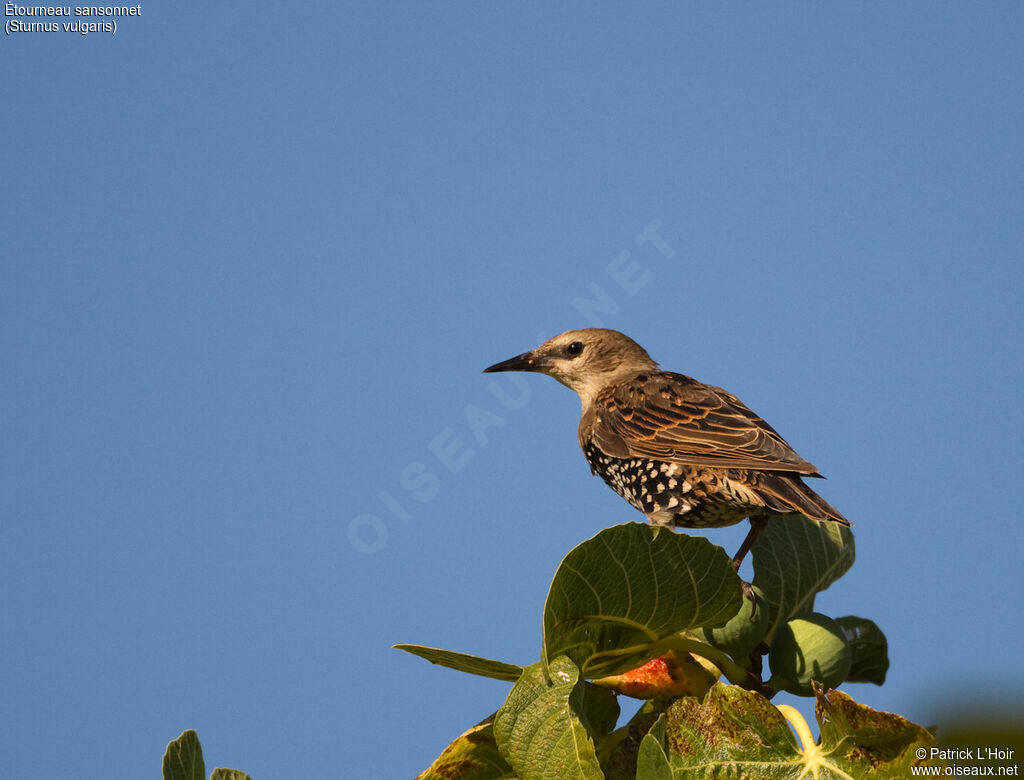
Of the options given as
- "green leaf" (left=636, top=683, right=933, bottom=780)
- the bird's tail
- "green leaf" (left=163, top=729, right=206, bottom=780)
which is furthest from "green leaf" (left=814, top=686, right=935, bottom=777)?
"green leaf" (left=163, top=729, right=206, bottom=780)

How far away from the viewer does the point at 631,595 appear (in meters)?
2.50

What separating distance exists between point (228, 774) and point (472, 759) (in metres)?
0.62

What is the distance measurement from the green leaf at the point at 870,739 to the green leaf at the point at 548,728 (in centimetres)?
61

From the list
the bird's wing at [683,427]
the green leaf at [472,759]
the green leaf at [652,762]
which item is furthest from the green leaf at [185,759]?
the bird's wing at [683,427]

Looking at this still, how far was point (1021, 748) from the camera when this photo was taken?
70.3 inches

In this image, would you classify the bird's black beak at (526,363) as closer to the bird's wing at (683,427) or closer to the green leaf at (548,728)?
the bird's wing at (683,427)

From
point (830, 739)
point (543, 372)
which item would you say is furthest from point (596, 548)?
point (543, 372)

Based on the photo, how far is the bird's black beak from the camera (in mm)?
6586

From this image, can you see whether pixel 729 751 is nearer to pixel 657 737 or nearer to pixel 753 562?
pixel 657 737

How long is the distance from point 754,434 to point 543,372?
199 centimetres

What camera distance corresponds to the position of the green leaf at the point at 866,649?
128 inches

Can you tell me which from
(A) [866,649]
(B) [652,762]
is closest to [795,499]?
(A) [866,649]

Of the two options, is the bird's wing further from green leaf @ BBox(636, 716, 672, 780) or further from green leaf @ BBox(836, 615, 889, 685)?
green leaf @ BBox(636, 716, 672, 780)

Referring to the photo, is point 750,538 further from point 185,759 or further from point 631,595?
point 185,759
